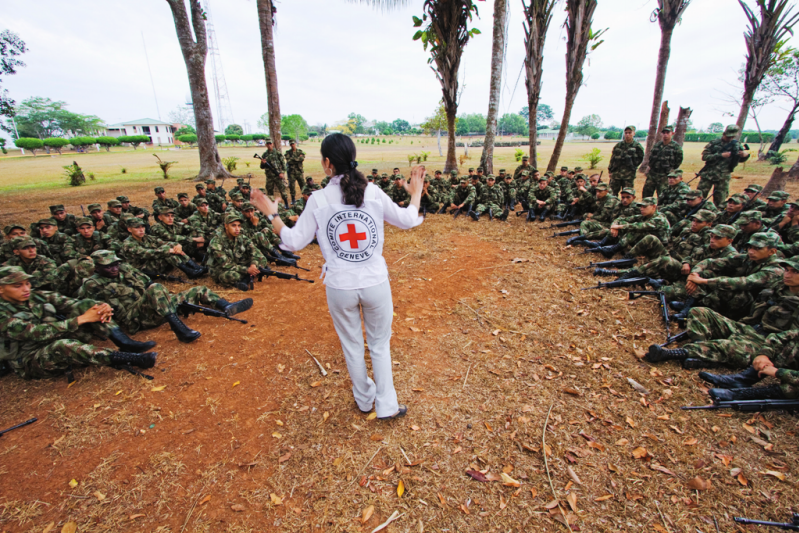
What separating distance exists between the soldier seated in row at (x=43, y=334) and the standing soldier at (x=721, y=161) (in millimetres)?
12374

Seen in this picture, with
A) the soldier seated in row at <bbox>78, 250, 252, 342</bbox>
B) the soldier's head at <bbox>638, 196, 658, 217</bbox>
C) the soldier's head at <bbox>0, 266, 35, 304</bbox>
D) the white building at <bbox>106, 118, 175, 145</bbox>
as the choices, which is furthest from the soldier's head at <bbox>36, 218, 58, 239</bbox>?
the white building at <bbox>106, 118, 175, 145</bbox>

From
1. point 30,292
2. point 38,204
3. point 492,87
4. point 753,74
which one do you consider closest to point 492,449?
point 30,292

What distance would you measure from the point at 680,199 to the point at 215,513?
9.89 metres

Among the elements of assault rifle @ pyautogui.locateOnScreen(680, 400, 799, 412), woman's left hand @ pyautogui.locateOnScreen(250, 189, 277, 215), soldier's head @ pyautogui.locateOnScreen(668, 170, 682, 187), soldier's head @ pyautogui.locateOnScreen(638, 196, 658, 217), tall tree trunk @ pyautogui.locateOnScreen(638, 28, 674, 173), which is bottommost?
assault rifle @ pyautogui.locateOnScreen(680, 400, 799, 412)

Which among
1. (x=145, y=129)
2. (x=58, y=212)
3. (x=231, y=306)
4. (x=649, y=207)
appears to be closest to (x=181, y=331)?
(x=231, y=306)

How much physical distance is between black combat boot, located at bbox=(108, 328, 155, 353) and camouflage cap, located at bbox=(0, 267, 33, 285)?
1.00 metres

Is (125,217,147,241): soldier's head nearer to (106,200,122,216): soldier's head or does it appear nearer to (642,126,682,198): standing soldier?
(106,200,122,216): soldier's head

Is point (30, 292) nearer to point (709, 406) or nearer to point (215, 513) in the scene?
point (215, 513)

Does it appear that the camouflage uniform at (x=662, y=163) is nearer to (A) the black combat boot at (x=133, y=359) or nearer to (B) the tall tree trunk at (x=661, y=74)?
(B) the tall tree trunk at (x=661, y=74)

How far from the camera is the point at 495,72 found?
1309 centimetres

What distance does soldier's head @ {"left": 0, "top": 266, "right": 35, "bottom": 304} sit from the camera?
352 centimetres

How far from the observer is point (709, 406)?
3.31m

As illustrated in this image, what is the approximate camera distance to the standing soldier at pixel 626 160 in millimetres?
9617

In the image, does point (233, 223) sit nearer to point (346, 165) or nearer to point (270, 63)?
point (346, 165)
